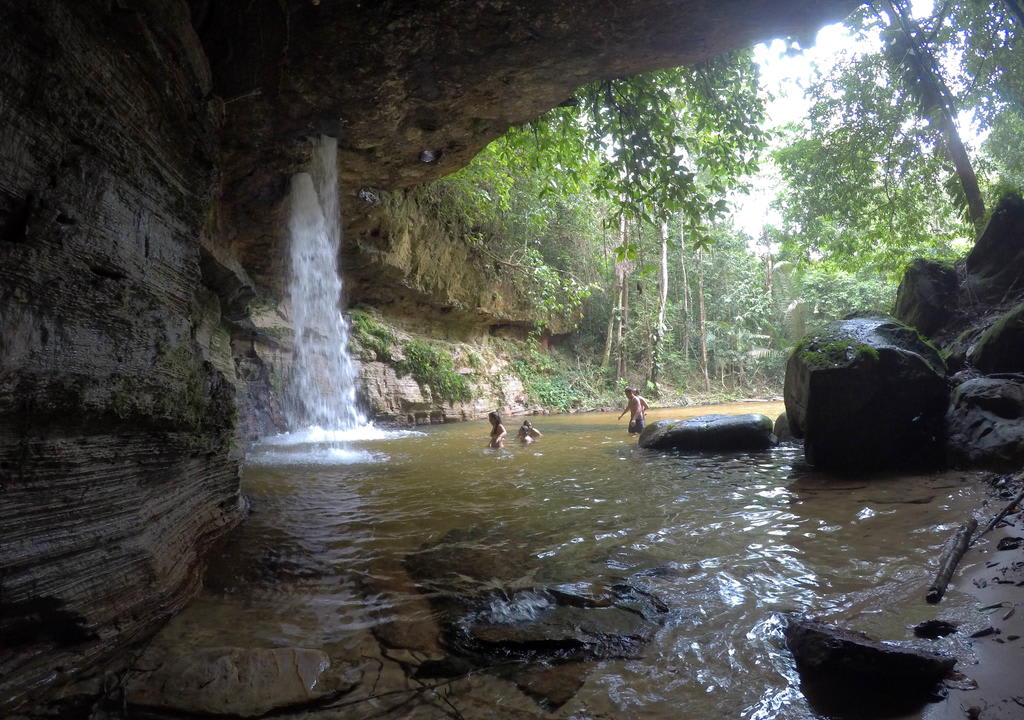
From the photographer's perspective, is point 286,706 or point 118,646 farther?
point 118,646

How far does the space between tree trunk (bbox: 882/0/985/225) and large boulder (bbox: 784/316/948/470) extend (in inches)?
204

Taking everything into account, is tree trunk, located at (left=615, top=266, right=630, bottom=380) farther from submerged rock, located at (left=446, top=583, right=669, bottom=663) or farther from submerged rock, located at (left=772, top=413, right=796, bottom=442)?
submerged rock, located at (left=446, top=583, right=669, bottom=663)

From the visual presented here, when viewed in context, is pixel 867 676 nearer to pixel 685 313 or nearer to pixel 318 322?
pixel 318 322

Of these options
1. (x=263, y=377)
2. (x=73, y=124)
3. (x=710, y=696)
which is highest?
(x=73, y=124)

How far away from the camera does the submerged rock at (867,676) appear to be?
1.69 m

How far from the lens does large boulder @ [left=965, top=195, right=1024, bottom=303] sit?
6.90m

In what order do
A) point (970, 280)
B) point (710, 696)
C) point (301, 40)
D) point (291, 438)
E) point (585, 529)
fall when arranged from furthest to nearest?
point (291, 438) < point (970, 280) < point (301, 40) < point (585, 529) < point (710, 696)

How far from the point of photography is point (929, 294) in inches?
302

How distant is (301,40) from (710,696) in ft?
18.3

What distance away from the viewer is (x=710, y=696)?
6.12 feet

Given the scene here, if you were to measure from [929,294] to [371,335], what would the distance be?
12100mm

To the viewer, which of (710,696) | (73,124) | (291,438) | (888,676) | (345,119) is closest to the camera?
(888,676)

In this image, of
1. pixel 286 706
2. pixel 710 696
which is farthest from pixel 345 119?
pixel 710 696

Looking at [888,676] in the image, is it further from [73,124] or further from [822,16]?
[822,16]
